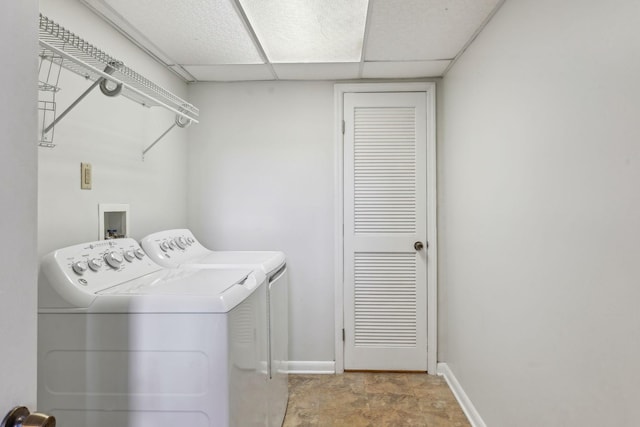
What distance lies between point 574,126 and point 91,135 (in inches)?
75.4

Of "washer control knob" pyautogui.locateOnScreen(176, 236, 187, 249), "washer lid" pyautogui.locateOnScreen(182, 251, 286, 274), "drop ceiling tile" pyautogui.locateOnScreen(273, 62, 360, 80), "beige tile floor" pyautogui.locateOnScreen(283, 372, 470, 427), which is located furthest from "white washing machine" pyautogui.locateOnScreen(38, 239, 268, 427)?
"drop ceiling tile" pyautogui.locateOnScreen(273, 62, 360, 80)

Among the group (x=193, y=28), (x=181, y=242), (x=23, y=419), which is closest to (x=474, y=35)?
(x=193, y=28)

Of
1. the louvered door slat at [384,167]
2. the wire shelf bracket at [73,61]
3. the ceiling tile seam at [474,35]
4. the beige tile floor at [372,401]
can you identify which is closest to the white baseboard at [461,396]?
the beige tile floor at [372,401]

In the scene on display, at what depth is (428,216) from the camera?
8.92ft

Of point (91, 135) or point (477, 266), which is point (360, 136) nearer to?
point (477, 266)

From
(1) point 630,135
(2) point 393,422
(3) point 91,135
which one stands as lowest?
(2) point 393,422

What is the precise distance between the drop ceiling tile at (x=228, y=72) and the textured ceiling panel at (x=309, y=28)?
0.67ft

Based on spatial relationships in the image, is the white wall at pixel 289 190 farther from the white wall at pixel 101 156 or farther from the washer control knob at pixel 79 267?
the washer control knob at pixel 79 267

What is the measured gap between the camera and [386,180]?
2742mm

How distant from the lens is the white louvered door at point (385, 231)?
273 cm

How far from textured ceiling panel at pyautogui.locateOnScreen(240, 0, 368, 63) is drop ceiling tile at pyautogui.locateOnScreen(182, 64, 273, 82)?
205 millimetres

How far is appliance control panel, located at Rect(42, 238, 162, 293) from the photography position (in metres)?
1.31

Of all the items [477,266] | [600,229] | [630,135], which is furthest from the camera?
[477,266]

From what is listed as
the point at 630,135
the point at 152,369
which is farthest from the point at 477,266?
the point at 152,369
